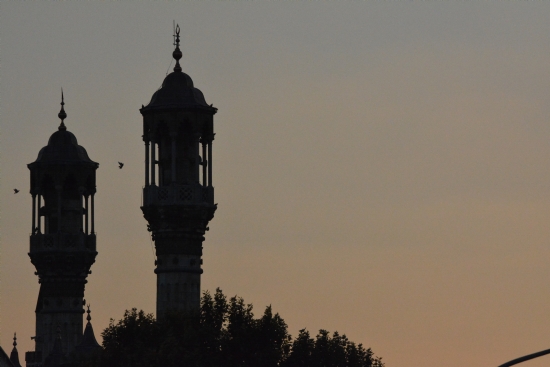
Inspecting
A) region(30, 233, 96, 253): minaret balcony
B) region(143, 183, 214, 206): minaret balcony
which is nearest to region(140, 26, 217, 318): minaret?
region(143, 183, 214, 206): minaret balcony

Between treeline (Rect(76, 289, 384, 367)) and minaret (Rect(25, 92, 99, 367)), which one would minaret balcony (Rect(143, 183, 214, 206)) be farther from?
minaret (Rect(25, 92, 99, 367))

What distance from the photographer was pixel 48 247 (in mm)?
132875

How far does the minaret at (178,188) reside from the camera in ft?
359

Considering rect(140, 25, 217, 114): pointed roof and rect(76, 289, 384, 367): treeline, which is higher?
rect(140, 25, 217, 114): pointed roof

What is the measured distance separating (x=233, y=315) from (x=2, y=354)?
108 feet

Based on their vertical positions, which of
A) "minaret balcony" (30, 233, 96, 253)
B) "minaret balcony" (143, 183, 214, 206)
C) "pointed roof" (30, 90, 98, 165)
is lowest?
"minaret balcony" (143, 183, 214, 206)

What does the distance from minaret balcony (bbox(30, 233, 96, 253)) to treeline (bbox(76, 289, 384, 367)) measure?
79.5ft

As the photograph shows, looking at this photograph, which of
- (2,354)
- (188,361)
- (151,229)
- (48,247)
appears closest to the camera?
(2,354)

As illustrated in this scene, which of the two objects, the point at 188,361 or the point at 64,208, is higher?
the point at 64,208

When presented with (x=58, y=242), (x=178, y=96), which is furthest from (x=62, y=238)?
(x=178, y=96)

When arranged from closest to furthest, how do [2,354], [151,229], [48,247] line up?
[2,354]
[151,229]
[48,247]

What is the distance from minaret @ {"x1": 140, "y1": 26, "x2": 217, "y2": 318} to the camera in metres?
109

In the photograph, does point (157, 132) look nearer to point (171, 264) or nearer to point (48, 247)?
point (171, 264)

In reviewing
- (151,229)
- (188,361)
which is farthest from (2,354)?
(151,229)
